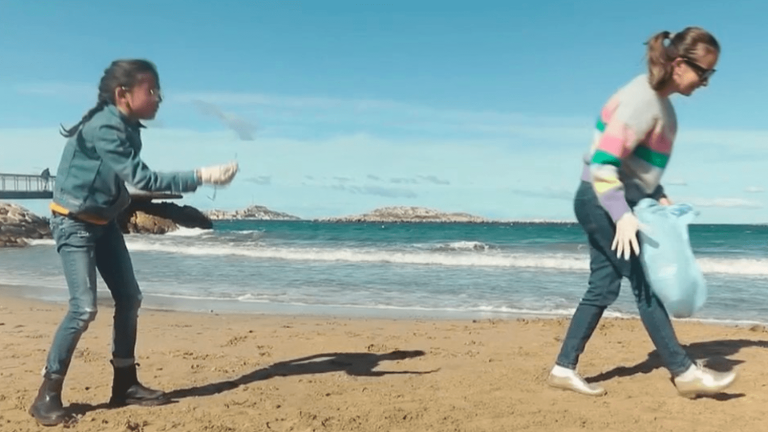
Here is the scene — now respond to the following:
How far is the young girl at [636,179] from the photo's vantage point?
3.28 meters

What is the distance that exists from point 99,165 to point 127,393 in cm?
128

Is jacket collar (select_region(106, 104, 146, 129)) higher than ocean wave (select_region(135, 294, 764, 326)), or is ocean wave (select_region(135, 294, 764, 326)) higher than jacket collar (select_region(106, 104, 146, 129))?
jacket collar (select_region(106, 104, 146, 129))

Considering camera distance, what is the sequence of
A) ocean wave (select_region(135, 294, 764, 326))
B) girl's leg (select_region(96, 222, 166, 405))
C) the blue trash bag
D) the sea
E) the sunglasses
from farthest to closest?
the sea
ocean wave (select_region(135, 294, 764, 326))
girl's leg (select_region(96, 222, 166, 405))
the blue trash bag
the sunglasses

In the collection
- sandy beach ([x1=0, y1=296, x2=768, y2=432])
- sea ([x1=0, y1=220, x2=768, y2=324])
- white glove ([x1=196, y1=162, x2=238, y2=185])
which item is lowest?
sea ([x1=0, y1=220, x2=768, y2=324])

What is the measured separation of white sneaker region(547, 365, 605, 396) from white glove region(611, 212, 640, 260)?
968 millimetres

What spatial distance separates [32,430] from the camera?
10.8 ft

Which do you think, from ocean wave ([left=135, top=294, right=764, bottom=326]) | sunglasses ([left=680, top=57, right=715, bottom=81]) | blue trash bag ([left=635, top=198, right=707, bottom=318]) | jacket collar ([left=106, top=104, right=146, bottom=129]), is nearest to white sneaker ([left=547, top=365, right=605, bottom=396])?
blue trash bag ([left=635, top=198, right=707, bottom=318])

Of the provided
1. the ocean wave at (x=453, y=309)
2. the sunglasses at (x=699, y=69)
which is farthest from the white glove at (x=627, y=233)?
the ocean wave at (x=453, y=309)

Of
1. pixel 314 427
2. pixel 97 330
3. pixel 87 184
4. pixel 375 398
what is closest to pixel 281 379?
pixel 375 398

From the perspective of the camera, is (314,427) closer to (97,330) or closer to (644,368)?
(644,368)

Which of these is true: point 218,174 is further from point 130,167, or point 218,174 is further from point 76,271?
point 76,271

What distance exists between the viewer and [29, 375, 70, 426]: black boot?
132 inches

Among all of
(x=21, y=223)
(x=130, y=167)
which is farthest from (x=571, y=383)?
(x=21, y=223)

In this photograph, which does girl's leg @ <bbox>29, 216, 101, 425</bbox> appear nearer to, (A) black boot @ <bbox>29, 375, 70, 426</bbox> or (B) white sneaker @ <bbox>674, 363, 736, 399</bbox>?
(A) black boot @ <bbox>29, 375, 70, 426</bbox>
